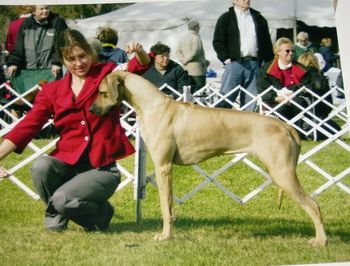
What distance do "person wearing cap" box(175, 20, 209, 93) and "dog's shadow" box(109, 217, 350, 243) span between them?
63cm

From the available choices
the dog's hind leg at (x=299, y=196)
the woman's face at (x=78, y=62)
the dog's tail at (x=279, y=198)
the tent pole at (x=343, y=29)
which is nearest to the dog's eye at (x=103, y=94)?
the woman's face at (x=78, y=62)

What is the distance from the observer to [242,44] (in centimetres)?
263

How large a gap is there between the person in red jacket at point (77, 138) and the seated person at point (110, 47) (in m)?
0.12

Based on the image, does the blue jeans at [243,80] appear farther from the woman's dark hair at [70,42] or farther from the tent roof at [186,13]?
the woman's dark hair at [70,42]

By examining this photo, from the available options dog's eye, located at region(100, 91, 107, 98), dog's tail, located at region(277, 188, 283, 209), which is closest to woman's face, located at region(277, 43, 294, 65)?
dog's tail, located at region(277, 188, 283, 209)

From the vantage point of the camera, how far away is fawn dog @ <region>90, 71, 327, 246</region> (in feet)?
7.55

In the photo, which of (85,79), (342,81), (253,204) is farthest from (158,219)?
(342,81)

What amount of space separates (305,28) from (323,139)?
1.67 ft

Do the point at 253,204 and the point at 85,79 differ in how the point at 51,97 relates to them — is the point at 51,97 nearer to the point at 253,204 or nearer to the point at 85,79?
the point at 85,79

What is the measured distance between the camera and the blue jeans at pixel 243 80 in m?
2.66

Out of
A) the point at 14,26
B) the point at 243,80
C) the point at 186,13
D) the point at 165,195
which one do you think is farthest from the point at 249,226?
the point at 14,26

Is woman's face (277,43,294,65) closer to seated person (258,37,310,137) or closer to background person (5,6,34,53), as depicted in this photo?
seated person (258,37,310,137)

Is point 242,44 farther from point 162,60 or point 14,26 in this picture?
point 14,26

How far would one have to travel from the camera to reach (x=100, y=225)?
2500mm
